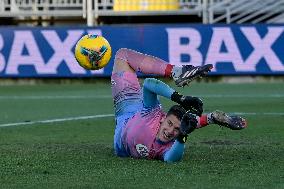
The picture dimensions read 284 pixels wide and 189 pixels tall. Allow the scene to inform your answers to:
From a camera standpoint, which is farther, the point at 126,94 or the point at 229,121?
the point at 126,94

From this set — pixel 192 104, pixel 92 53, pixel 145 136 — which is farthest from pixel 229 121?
pixel 92 53

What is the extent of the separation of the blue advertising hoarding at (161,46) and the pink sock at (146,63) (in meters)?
11.7

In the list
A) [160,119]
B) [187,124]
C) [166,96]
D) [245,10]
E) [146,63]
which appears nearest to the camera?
[187,124]

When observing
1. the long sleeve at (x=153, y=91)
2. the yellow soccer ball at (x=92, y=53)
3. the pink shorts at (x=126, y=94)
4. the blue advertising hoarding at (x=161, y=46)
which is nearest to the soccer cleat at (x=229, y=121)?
the long sleeve at (x=153, y=91)

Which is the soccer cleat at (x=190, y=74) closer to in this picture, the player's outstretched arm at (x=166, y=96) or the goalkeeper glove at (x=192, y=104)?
the player's outstretched arm at (x=166, y=96)

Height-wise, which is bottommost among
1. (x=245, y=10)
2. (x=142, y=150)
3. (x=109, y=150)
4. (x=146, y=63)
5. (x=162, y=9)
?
(x=162, y=9)

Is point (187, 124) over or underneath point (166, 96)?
underneath

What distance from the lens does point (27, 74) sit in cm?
2381

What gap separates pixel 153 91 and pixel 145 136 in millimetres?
490

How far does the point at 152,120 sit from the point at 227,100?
340 inches

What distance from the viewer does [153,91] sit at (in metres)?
9.77

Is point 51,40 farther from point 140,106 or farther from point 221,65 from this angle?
point 140,106

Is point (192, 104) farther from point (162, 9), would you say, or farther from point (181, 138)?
point (162, 9)

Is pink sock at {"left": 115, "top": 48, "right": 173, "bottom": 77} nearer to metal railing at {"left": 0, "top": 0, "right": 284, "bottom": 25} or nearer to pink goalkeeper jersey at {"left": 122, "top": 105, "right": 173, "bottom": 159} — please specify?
pink goalkeeper jersey at {"left": 122, "top": 105, "right": 173, "bottom": 159}
